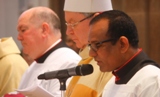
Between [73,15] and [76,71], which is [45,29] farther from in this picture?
[76,71]

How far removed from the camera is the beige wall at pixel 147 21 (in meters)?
5.46

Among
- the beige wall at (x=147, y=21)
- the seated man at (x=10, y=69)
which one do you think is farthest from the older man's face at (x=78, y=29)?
the beige wall at (x=147, y=21)

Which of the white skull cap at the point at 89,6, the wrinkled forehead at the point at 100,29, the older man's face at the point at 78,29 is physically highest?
the wrinkled forehead at the point at 100,29

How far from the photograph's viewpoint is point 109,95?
3.09 m

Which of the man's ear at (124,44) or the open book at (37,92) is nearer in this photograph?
the man's ear at (124,44)

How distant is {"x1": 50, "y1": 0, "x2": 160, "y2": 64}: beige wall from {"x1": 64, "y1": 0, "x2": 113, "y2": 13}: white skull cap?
1663mm

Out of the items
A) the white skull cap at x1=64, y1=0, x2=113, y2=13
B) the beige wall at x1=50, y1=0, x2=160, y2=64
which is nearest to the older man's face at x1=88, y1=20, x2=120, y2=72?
the white skull cap at x1=64, y1=0, x2=113, y2=13

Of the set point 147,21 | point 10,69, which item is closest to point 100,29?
point 10,69

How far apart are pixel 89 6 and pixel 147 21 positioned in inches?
75.0

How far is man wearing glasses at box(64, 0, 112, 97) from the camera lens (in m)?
3.50

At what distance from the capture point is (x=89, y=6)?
3.78m

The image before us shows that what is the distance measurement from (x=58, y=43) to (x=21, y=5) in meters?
2.93

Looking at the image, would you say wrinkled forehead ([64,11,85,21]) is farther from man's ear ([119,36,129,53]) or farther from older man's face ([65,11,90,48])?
man's ear ([119,36,129,53])

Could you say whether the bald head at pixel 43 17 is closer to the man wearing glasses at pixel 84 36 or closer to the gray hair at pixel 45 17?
the gray hair at pixel 45 17
